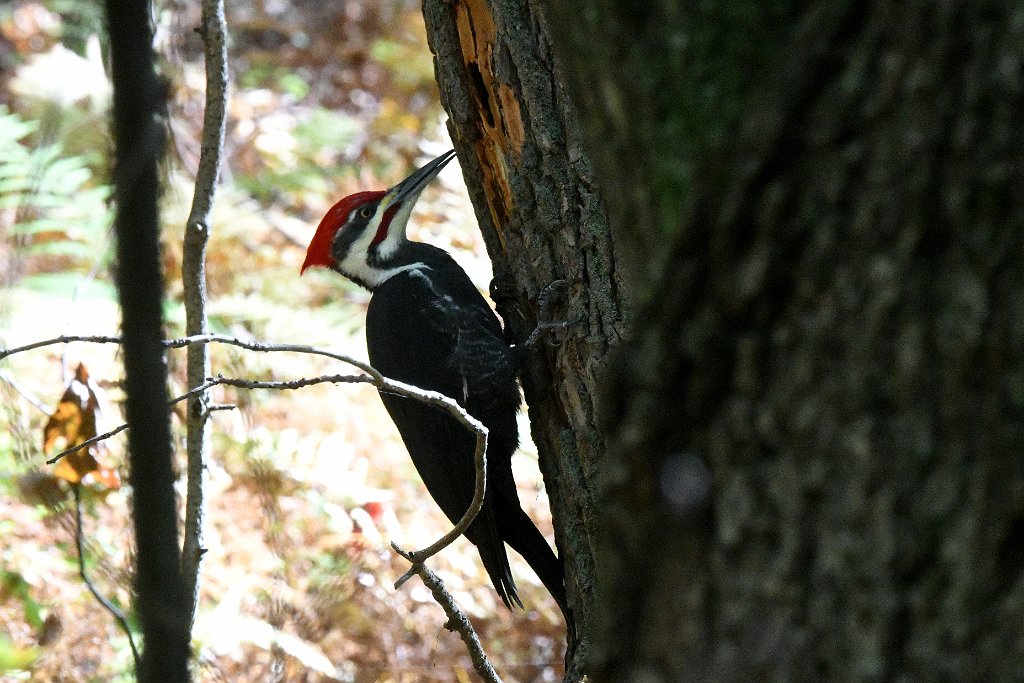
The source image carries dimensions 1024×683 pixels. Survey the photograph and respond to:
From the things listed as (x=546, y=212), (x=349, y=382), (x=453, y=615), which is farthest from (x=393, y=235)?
(x=349, y=382)

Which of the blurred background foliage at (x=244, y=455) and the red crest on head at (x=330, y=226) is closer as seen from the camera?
the blurred background foliage at (x=244, y=455)

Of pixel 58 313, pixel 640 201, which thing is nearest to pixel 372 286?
pixel 58 313

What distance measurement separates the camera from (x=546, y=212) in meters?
2.46

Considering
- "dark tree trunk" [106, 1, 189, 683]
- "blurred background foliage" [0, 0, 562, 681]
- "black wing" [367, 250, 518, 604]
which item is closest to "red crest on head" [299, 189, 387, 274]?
"black wing" [367, 250, 518, 604]

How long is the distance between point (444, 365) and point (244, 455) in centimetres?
79

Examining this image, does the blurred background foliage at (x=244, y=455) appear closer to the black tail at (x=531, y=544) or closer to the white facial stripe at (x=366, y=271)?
the white facial stripe at (x=366, y=271)

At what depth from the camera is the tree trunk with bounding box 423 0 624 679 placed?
238 cm

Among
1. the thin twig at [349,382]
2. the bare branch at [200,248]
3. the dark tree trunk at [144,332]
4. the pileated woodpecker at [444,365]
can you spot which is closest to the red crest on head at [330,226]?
the pileated woodpecker at [444,365]

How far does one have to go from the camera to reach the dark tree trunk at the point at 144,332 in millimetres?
1109

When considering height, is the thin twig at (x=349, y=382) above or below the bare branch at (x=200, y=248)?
below

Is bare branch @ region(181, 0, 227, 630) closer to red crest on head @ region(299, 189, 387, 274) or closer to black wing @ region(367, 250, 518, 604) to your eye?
black wing @ region(367, 250, 518, 604)

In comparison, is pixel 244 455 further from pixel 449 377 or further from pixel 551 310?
pixel 551 310

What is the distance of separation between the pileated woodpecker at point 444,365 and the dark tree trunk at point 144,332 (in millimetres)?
1954

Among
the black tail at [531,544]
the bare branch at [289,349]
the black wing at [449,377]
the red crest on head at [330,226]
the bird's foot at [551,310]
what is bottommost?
the bare branch at [289,349]
